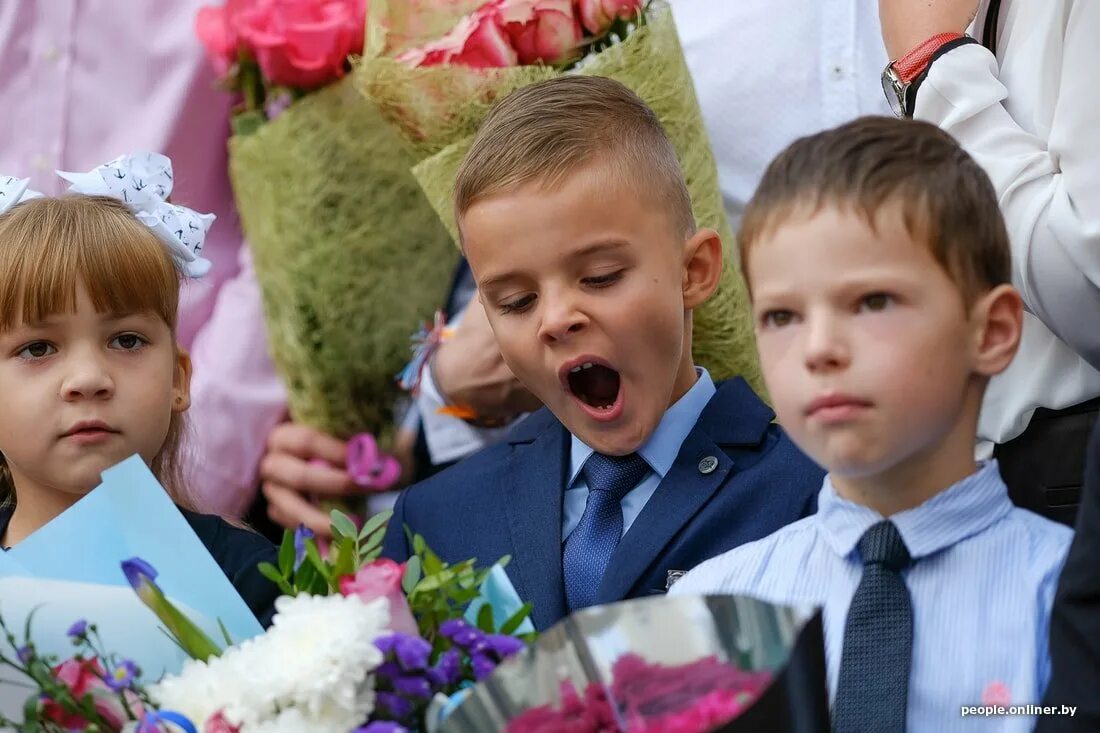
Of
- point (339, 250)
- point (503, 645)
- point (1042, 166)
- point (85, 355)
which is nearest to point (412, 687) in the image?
point (503, 645)

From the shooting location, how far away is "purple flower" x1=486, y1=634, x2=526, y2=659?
167cm

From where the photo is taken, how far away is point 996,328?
1657mm

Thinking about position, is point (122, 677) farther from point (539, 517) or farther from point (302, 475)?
point (302, 475)

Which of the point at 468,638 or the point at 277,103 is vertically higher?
the point at 277,103

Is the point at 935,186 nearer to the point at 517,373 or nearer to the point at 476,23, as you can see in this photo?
the point at 517,373

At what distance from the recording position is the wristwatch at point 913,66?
231cm

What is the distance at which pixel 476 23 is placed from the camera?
257 cm

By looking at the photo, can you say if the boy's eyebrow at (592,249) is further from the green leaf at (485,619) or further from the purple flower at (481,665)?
the purple flower at (481,665)

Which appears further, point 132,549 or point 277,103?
point 277,103

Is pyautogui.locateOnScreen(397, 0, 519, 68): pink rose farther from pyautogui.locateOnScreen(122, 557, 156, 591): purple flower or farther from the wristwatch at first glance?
pyautogui.locateOnScreen(122, 557, 156, 591): purple flower

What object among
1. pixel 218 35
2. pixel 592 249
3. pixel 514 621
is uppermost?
pixel 218 35

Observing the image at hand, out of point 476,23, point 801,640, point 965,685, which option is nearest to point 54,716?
point 801,640

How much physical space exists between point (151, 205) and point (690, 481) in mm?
989

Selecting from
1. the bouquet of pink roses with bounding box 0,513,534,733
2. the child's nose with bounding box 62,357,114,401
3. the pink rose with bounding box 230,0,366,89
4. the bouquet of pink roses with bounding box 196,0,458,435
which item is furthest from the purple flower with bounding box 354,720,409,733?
the pink rose with bounding box 230,0,366,89
